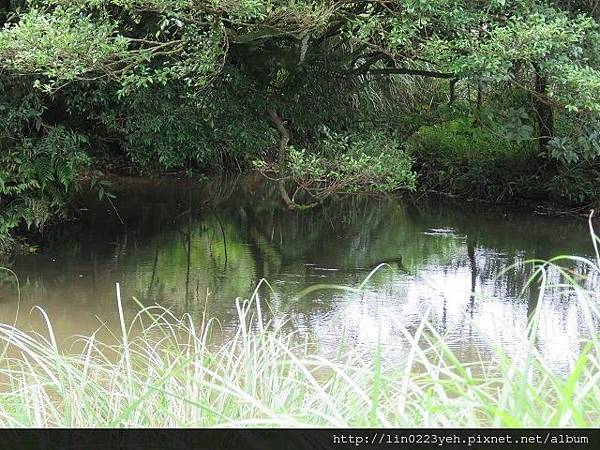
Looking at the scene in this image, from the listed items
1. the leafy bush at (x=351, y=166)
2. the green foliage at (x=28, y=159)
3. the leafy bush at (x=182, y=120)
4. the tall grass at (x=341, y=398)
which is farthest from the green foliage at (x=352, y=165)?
the tall grass at (x=341, y=398)

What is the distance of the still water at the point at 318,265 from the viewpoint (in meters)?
4.98

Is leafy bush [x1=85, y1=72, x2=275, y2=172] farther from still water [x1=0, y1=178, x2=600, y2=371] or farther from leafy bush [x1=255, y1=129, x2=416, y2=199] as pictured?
still water [x1=0, y1=178, x2=600, y2=371]

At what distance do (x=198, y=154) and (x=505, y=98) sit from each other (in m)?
4.95

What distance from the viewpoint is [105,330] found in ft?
16.0

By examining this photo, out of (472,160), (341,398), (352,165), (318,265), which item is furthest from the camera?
(472,160)

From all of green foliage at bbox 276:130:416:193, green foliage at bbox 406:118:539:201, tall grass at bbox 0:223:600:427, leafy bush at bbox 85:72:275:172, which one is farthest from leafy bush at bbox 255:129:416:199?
tall grass at bbox 0:223:600:427

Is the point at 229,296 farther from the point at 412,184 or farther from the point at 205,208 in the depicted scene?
the point at 205,208

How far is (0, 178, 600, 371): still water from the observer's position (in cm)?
498

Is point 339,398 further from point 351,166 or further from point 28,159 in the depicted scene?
point 28,159

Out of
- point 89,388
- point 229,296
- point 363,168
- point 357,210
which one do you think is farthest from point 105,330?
point 357,210

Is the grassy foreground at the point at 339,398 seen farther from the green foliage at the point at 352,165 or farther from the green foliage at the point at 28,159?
the green foliage at the point at 28,159

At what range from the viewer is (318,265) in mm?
6965

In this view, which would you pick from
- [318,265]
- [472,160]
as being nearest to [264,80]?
[318,265]

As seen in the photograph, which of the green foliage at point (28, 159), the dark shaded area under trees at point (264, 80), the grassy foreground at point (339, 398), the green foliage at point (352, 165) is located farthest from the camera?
the green foliage at point (28, 159)
